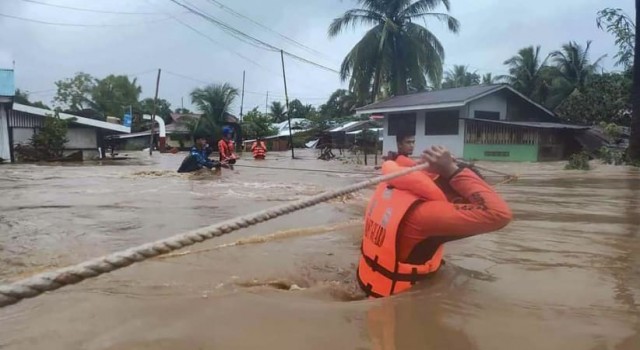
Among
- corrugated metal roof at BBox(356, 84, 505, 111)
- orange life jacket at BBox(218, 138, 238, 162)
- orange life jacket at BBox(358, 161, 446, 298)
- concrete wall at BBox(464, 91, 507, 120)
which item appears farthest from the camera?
concrete wall at BBox(464, 91, 507, 120)

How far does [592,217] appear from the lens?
23.4 ft

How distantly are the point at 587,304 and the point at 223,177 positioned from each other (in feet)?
38.6

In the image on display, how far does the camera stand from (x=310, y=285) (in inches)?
171

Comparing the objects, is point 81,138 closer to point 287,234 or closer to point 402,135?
point 287,234

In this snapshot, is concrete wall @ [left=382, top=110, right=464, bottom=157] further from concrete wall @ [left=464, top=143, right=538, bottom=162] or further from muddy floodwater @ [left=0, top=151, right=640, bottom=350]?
muddy floodwater @ [left=0, top=151, right=640, bottom=350]

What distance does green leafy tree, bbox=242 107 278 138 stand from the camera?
46.1m

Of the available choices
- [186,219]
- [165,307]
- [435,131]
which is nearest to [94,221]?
[186,219]

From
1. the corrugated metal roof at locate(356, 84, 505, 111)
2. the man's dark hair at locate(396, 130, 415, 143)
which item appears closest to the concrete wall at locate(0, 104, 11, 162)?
the corrugated metal roof at locate(356, 84, 505, 111)

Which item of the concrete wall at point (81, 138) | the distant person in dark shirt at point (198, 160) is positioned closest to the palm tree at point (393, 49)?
the concrete wall at point (81, 138)

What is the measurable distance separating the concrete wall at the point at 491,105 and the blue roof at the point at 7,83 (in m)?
18.4

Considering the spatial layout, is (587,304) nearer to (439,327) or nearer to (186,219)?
(439,327)

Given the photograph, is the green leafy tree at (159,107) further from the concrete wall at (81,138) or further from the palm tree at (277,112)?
the concrete wall at (81,138)

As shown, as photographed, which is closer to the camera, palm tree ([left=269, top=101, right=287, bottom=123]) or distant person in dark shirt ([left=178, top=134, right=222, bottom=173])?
distant person in dark shirt ([left=178, top=134, right=222, bottom=173])

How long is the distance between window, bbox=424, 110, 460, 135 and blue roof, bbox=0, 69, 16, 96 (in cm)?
1735
